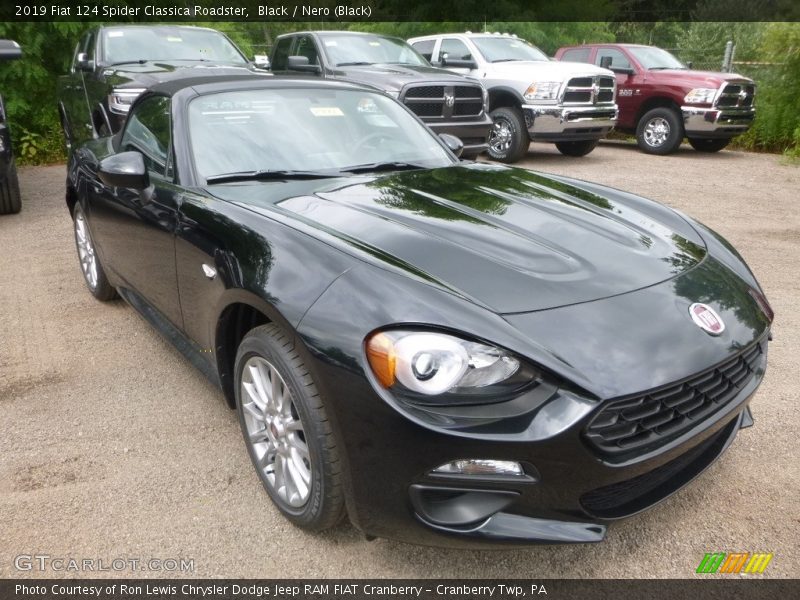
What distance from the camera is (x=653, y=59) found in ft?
41.4

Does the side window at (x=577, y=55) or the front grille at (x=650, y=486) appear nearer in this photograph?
the front grille at (x=650, y=486)

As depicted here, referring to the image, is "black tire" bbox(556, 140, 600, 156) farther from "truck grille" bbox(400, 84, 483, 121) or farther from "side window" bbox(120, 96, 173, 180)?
"side window" bbox(120, 96, 173, 180)

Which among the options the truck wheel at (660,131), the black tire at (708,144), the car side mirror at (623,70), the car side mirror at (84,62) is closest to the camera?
the car side mirror at (84,62)

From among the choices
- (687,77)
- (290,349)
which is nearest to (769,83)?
(687,77)

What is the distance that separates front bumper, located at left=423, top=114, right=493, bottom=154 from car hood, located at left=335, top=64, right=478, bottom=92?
56 cm

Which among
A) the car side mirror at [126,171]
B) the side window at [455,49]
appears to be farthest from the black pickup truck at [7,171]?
the side window at [455,49]

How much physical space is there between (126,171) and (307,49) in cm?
744

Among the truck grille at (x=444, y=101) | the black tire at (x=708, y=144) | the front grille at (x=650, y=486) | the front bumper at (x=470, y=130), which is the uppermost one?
the truck grille at (x=444, y=101)

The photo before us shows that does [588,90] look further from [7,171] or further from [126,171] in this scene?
[126,171]

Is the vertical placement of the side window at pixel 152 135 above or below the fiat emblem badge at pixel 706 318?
above

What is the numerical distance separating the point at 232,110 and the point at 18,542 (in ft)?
6.74

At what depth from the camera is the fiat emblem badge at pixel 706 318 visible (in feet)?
7.17

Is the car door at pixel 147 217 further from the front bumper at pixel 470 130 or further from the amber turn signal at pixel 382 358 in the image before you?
the front bumper at pixel 470 130

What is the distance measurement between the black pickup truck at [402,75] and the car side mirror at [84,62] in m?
2.50
